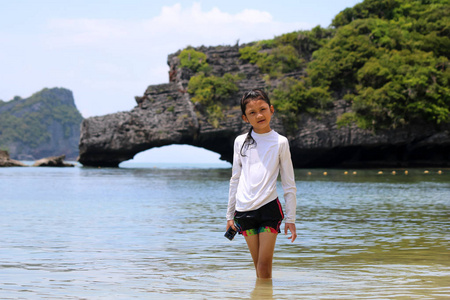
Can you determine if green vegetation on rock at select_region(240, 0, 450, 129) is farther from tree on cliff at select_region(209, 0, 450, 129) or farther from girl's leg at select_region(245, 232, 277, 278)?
girl's leg at select_region(245, 232, 277, 278)

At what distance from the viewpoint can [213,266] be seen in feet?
22.1

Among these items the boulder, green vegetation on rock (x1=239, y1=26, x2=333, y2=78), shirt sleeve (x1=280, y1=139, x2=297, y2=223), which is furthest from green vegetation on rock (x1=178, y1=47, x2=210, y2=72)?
shirt sleeve (x1=280, y1=139, x2=297, y2=223)

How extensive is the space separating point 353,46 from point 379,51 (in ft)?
8.09

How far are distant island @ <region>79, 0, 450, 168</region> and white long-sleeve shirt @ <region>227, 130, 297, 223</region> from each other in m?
42.6

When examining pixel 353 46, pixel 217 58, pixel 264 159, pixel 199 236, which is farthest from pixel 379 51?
pixel 264 159

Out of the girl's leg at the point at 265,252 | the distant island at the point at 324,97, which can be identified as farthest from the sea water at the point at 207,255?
the distant island at the point at 324,97

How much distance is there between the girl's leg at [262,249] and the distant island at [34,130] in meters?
171

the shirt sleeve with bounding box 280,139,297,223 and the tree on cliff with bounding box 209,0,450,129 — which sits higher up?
the tree on cliff with bounding box 209,0,450,129

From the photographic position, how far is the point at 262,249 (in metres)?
4.90

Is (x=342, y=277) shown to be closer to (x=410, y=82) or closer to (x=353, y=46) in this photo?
(x=410, y=82)

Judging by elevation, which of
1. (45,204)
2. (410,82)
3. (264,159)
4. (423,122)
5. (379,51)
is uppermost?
(379,51)

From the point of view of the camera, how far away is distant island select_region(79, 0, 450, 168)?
46.7 metres

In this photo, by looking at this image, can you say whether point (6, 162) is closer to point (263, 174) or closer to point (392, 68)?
point (392, 68)

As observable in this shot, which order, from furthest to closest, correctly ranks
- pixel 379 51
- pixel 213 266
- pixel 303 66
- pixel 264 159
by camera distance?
pixel 303 66 < pixel 379 51 < pixel 213 266 < pixel 264 159
